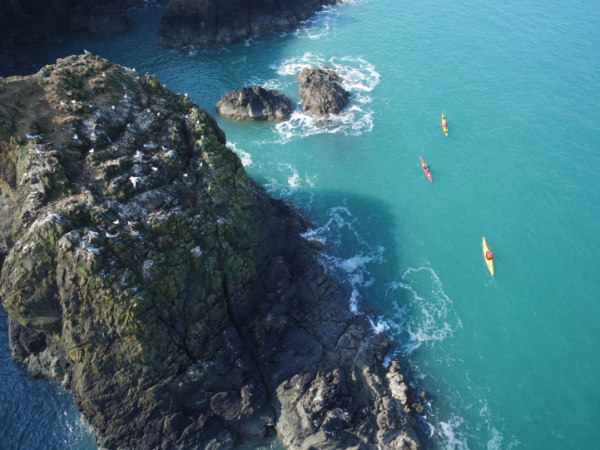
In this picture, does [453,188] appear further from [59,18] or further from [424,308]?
[59,18]

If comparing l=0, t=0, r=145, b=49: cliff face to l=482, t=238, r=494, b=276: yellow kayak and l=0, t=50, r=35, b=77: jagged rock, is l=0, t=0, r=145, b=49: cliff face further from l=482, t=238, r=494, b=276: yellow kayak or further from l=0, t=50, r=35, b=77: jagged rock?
l=482, t=238, r=494, b=276: yellow kayak

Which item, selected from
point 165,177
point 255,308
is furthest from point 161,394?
point 165,177

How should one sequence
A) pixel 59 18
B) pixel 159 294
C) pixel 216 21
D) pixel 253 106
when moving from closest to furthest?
pixel 159 294
pixel 253 106
pixel 216 21
pixel 59 18

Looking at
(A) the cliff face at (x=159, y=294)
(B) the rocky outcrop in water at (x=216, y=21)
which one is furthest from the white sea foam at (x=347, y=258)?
(B) the rocky outcrop in water at (x=216, y=21)

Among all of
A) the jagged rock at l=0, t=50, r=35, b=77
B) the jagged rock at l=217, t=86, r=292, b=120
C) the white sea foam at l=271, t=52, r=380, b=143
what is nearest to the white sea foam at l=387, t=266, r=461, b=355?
the white sea foam at l=271, t=52, r=380, b=143

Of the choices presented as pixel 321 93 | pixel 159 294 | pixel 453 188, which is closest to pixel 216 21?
pixel 321 93

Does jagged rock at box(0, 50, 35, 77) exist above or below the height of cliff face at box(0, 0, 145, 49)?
below

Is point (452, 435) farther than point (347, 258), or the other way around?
point (347, 258)
